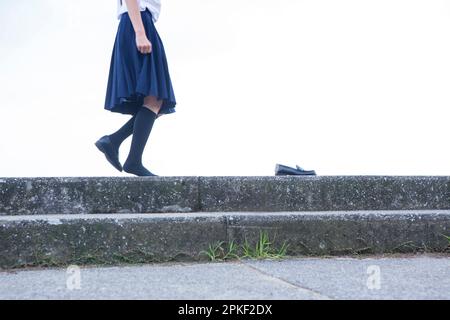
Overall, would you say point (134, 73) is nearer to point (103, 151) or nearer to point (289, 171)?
point (103, 151)

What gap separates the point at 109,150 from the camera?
353 centimetres

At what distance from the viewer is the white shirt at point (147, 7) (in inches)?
139

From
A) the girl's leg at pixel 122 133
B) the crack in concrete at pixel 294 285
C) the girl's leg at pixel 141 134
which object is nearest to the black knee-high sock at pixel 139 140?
the girl's leg at pixel 141 134

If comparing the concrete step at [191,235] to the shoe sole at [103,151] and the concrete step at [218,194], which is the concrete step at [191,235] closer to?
the concrete step at [218,194]

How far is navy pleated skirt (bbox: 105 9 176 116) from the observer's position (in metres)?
3.35

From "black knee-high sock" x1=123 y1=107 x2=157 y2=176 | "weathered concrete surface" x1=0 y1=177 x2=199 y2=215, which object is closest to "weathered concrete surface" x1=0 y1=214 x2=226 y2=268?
"weathered concrete surface" x1=0 y1=177 x2=199 y2=215

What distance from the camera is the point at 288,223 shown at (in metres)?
2.65

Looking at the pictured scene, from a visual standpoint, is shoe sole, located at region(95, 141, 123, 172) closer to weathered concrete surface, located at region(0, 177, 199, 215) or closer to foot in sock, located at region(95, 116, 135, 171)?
foot in sock, located at region(95, 116, 135, 171)

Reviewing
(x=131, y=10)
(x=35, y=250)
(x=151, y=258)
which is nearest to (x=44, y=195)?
(x=35, y=250)

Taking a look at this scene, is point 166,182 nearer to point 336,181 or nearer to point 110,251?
point 110,251

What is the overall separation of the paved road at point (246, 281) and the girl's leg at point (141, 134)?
1.12 metres

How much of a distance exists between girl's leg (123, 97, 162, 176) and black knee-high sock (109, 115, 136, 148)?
7.6 inches

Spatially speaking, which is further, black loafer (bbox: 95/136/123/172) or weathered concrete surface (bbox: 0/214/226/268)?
black loafer (bbox: 95/136/123/172)
